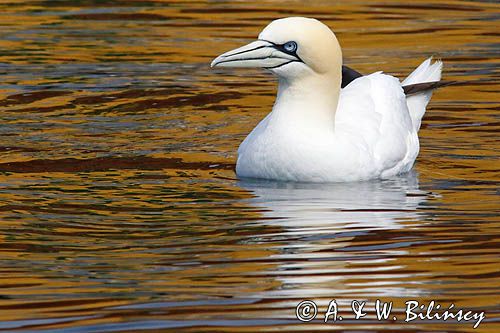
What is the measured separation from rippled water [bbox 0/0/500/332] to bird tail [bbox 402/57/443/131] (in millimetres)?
194

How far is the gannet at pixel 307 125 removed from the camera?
9898 millimetres

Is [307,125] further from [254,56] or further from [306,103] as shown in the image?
[254,56]

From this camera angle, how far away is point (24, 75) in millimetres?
Answer: 14109

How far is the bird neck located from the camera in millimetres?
10102

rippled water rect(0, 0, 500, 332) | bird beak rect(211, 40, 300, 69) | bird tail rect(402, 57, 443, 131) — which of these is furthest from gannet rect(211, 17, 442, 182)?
bird tail rect(402, 57, 443, 131)

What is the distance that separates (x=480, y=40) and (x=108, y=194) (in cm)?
720

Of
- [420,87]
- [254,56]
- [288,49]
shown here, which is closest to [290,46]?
[288,49]

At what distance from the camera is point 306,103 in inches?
400

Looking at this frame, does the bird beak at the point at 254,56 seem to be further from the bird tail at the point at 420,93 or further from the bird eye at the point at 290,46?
the bird tail at the point at 420,93

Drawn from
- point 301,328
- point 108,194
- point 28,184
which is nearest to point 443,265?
point 301,328

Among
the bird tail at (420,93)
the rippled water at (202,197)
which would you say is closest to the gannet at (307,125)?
the rippled water at (202,197)

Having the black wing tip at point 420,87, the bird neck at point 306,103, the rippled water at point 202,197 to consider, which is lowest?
the rippled water at point 202,197

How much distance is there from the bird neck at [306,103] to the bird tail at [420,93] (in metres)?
1.77

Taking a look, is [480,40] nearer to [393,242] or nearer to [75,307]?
[393,242]
